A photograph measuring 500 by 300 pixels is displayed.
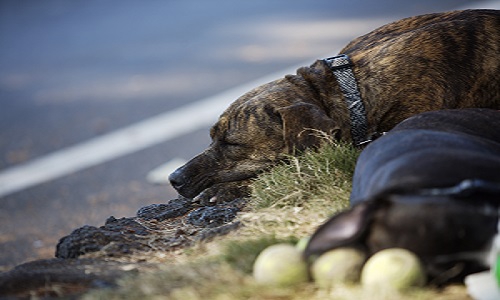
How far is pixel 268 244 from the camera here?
10.4 feet

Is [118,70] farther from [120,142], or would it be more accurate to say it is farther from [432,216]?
[432,216]

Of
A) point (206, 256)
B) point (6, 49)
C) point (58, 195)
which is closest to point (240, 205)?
point (206, 256)

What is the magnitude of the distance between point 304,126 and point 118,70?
5597 millimetres

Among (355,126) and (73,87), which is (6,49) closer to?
(73,87)

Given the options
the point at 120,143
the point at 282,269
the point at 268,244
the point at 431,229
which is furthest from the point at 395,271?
the point at 120,143

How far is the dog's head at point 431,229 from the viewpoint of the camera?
2646mm

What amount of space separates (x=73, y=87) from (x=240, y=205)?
556 cm

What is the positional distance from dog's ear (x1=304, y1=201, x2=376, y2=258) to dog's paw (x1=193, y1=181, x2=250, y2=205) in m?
1.71

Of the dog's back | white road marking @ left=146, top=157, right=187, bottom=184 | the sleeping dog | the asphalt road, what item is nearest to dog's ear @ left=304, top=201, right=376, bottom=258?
the sleeping dog

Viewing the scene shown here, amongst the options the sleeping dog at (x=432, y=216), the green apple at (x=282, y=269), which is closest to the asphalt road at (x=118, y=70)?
the green apple at (x=282, y=269)

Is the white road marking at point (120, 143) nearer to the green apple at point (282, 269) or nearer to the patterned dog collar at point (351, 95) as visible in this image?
the patterned dog collar at point (351, 95)

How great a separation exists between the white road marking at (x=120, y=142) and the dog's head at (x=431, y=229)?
527 cm

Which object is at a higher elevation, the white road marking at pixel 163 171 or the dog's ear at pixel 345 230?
the white road marking at pixel 163 171

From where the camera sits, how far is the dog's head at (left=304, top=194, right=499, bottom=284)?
8.68ft
